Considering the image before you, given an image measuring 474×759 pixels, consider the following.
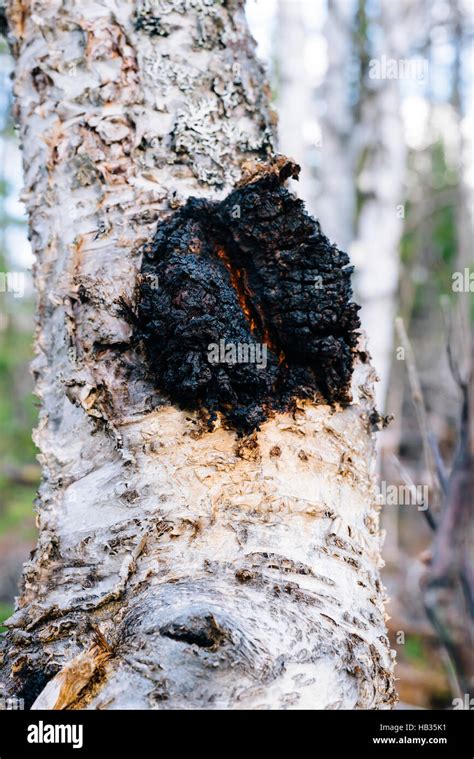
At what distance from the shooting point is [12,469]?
33.5 ft

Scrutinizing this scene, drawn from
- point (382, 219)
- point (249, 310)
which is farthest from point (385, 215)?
point (249, 310)

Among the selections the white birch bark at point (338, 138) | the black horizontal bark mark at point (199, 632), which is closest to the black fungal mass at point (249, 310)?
the black horizontal bark mark at point (199, 632)

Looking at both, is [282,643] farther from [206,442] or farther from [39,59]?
[39,59]

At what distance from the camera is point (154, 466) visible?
4.58 ft

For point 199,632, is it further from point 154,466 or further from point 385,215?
point 385,215

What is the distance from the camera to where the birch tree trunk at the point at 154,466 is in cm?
115

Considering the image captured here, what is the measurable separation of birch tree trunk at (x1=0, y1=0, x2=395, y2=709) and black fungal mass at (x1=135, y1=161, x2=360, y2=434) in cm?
6

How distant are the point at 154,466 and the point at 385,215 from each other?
5.52m

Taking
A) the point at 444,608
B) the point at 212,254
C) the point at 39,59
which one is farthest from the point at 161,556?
the point at 444,608

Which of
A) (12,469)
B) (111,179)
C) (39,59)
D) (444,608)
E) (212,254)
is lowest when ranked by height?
(444,608)

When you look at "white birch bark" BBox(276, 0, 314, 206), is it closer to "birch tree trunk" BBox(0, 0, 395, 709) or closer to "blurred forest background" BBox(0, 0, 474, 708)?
"blurred forest background" BBox(0, 0, 474, 708)

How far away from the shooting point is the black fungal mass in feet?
4.67

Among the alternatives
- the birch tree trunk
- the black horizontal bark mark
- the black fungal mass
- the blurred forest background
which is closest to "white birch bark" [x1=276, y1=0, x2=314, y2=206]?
the blurred forest background

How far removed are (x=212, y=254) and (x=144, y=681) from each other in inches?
36.8
